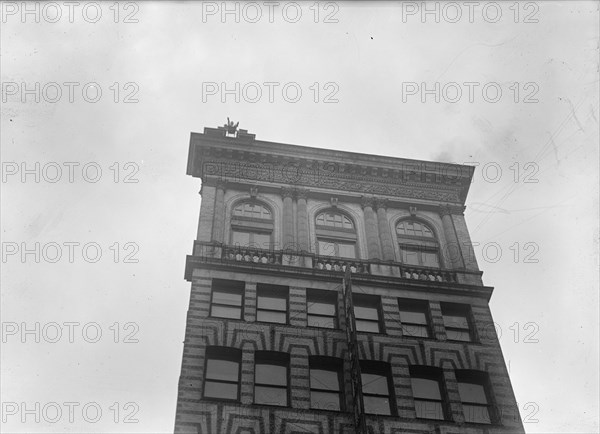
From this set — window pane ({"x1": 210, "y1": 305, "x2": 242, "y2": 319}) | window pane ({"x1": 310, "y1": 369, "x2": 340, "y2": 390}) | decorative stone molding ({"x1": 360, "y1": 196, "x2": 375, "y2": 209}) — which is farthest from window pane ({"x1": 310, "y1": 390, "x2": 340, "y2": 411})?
decorative stone molding ({"x1": 360, "y1": 196, "x2": 375, "y2": 209})

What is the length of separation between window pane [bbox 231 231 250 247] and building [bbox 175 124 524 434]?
0.08m

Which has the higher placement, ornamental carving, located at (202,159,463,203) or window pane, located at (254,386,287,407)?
ornamental carving, located at (202,159,463,203)

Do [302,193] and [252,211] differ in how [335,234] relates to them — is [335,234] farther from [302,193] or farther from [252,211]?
[252,211]

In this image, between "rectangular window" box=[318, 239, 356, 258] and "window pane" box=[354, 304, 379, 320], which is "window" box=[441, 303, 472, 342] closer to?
"window pane" box=[354, 304, 379, 320]

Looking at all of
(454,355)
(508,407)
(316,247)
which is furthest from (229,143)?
(508,407)

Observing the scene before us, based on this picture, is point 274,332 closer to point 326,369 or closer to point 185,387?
point 326,369

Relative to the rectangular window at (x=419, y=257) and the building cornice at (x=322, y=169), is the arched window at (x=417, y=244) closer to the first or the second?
the rectangular window at (x=419, y=257)

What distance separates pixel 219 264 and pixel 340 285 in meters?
5.44

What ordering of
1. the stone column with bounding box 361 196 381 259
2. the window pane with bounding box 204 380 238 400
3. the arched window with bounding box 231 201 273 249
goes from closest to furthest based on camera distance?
the window pane with bounding box 204 380 238 400 → the arched window with bounding box 231 201 273 249 → the stone column with bounding box 361 196 381 259

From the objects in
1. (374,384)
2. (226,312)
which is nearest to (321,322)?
(374,384)

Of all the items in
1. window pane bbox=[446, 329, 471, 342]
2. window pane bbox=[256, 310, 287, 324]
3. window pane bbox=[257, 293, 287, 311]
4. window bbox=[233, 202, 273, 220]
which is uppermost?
window bbox=[233, 202, 273, 220]

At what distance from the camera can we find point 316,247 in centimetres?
3706

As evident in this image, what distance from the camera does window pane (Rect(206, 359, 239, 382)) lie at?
2998 centimetres

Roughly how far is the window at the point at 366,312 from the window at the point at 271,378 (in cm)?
405
